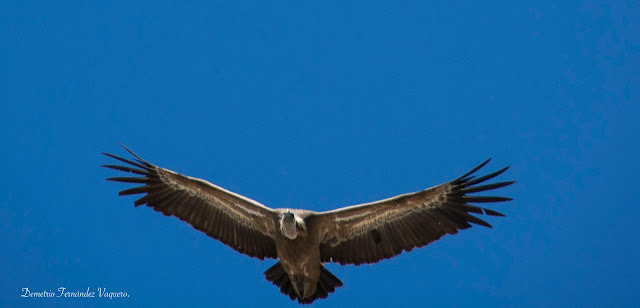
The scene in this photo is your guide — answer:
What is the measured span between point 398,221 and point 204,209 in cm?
286

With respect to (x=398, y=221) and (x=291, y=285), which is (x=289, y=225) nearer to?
(x=291, y=285)

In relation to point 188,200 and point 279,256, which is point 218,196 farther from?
point 279,256

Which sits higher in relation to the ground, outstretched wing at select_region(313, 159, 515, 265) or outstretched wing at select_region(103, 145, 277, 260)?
outstretched wing at select_region(103, 145, 277, 260)

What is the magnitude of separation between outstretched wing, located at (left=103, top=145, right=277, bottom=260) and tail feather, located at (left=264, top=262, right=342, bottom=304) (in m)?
0.28

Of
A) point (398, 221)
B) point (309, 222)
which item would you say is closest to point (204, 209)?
point (309, 222)

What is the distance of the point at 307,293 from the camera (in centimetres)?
1140

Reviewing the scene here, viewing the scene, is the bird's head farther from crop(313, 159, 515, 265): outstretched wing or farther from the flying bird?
crop(313, 159, 515, 265): outstretched wing

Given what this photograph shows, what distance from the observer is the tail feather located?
449 inches

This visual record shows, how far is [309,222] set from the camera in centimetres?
1124

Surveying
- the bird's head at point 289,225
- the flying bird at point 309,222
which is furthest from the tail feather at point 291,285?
the bird's head at point 289,225

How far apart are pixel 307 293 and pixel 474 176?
9.46 feet

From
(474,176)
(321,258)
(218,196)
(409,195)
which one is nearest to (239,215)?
(218,196)

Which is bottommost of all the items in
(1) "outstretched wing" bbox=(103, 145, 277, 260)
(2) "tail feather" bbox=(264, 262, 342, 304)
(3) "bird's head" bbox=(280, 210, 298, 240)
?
(2) "tail feather" bbox=(264, 262, 342, 304)

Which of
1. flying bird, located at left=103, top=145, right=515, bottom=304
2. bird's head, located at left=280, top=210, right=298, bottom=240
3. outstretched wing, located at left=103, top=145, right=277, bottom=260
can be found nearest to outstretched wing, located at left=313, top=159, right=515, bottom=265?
flying bird, located at left=103, top=145, right=515, bottom=304
